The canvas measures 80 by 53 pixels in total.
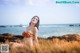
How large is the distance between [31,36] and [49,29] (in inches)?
8.9

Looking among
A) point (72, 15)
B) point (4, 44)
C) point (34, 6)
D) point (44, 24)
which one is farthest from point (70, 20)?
point (4, 44)

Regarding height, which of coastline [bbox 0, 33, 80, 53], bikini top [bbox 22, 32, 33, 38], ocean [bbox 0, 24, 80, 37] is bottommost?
coastline [bbox 0, 33, 80, 53]

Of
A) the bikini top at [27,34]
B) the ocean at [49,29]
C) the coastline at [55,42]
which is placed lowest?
the coastline at [55,42]

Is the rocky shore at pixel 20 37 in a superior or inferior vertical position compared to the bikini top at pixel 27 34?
inferior

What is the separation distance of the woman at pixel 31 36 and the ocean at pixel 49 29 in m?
0.05

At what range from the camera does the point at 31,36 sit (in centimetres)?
200

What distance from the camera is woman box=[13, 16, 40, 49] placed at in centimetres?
200

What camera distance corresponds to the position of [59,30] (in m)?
2.06

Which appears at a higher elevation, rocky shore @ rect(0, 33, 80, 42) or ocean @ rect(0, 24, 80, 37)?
ocean @ rect(0, 24, 80, 37)

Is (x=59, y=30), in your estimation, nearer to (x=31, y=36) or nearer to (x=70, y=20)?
(x=70, y=20)

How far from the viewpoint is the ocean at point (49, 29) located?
203 cm

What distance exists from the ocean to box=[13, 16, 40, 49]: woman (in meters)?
0.05

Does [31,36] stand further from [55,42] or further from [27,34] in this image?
[55,42]

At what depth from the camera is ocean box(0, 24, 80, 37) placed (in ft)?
6.64
